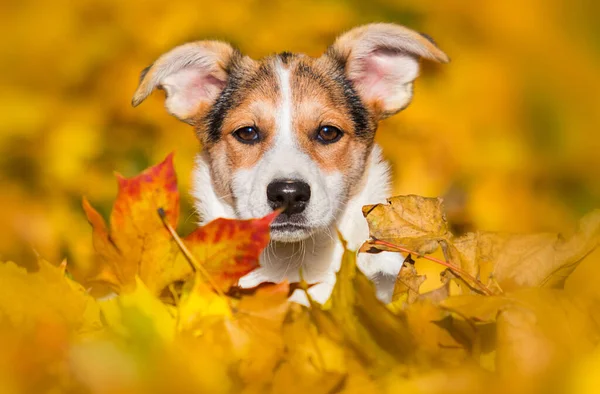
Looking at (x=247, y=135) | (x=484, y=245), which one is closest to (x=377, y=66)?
(x=247, y=135)

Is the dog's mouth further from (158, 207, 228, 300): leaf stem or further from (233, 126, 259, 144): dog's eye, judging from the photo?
(158, 207, 228, 300): leaf stem

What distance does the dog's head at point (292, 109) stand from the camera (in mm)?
3145

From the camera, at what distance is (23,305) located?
1.89 metres

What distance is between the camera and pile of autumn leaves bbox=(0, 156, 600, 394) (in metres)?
1.53

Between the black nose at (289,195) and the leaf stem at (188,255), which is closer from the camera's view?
the leaf stem at (188,255)

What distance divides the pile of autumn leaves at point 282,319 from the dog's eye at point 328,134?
1471mm

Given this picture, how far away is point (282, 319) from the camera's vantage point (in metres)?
1.77

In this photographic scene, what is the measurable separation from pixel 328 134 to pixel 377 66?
0.56m

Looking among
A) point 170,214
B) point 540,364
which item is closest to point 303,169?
point 170,214

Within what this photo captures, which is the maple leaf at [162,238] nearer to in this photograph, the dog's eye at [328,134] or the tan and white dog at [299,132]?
the tan and white dog at [299,132]

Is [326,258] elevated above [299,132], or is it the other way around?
[299,132]

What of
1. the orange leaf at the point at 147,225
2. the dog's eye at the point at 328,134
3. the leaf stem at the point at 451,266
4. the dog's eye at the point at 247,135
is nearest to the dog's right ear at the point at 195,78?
the dog's eye at the point at 247,135

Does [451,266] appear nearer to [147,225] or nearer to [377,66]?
[147,225]

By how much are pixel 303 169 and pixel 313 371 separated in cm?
154
